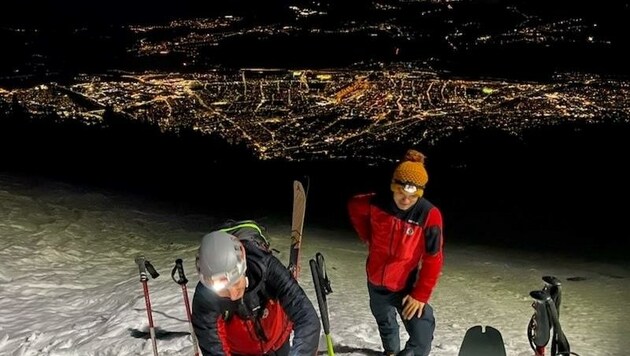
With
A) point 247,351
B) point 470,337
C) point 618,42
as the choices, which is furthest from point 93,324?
point 618,42

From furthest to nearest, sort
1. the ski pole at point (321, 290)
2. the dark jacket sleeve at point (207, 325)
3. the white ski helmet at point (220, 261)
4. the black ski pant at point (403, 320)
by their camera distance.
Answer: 1. the black ski pant at point (403, 320)
2. the ski pole at point (321, 290)
3. the dark jacket sleeve at point (207, 325)
4. the white ski helmet at point (220, 261)

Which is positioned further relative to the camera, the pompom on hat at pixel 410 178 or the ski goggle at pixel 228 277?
the pompom on hat at pixel 410 178

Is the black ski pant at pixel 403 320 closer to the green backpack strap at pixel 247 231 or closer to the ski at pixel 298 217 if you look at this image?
the ski at pixel 298 217

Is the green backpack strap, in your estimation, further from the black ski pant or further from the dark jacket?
the black ski pant

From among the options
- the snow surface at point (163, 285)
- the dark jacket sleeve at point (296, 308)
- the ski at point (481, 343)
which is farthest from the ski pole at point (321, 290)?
the snow surface at point (163, 285)

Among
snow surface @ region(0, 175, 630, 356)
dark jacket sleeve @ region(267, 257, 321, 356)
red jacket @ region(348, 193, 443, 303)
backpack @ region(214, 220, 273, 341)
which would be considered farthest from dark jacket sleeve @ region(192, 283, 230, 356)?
snow surface @ region(0, 175, 630, 356)

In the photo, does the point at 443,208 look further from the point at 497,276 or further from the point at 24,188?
the point at 24,188
